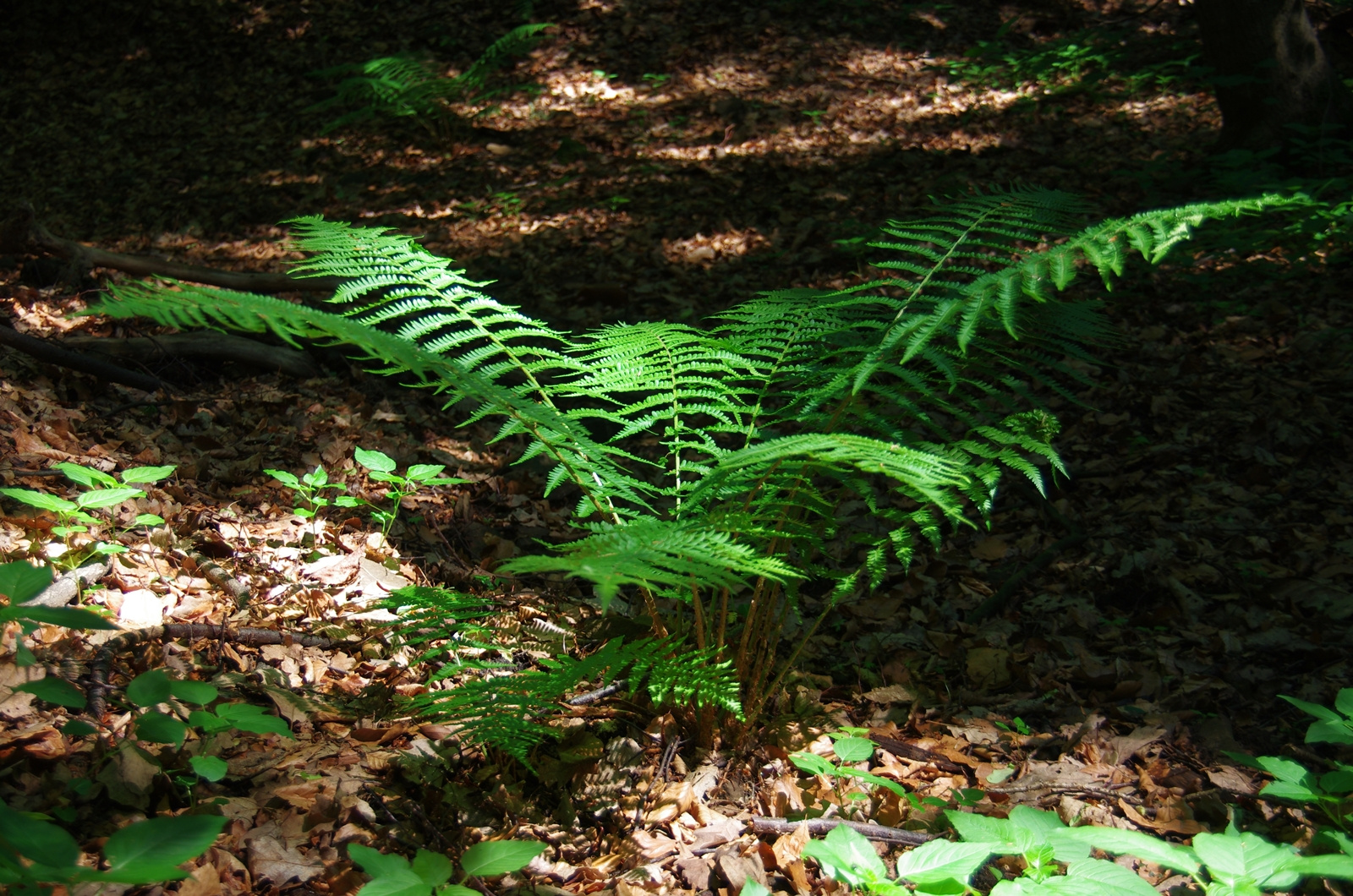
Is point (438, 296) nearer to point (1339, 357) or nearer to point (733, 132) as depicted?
point (1339, 357)

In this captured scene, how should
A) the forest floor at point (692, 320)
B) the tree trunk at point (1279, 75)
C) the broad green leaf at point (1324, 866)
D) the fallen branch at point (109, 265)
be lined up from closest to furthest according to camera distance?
the broad green leaf at point (1324, 866) → the forest floor at point (692, 320) → the fallen branch at point (109, 265) → the tree trunk at point (1279, 75)

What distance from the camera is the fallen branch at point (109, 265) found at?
11.8ft

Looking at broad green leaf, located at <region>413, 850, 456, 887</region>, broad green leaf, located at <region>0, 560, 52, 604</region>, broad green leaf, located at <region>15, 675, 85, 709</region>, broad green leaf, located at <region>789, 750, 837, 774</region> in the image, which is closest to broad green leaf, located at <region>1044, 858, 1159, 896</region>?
broad green leaf, located at <region>789, 750, 837, 774</region>

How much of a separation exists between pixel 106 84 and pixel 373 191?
9.97ft

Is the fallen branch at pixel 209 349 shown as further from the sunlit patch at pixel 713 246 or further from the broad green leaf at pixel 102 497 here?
the sunlit patch at pixel 713 246

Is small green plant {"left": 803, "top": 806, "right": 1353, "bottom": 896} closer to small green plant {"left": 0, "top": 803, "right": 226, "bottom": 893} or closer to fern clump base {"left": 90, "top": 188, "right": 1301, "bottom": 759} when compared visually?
fern clump base {"left": 90, "top": 188, "right": 1301, "bottom": 759}

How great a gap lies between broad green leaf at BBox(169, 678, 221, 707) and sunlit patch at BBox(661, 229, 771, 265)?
351 centimetres

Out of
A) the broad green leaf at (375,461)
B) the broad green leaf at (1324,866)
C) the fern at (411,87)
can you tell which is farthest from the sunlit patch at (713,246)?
the broad green leaf at (1324,866)

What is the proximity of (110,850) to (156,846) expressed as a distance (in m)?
0.05

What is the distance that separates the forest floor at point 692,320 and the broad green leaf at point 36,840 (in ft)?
1.20

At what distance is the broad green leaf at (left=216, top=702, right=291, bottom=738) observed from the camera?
1353 mm

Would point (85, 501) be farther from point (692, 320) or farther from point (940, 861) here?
point (692, 320)

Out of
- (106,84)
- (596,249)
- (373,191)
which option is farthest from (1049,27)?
(106,84)

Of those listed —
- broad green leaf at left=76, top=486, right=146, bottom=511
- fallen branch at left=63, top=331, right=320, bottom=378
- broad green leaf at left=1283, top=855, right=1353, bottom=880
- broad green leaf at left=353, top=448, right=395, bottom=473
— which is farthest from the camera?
fallen branch at left=63, top=331, right=320, bottom=378
